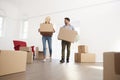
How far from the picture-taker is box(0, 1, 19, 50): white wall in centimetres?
643

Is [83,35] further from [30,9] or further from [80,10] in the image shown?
[30,9]

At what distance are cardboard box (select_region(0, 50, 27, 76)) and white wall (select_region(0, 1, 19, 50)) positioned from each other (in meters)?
5.02

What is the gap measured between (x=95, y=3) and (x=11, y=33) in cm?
396

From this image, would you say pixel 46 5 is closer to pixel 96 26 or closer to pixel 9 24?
pixel 9 24

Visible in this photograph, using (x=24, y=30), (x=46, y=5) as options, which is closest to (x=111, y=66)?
(x=46, y=5)

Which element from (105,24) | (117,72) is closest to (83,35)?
(105,24)

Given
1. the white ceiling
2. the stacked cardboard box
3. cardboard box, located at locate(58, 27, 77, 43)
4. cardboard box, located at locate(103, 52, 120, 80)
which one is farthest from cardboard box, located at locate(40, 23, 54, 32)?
cardboard box, located at locate(103, 52, 120, 80)

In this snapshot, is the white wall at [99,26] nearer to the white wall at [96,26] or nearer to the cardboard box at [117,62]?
the white wall at [96,26]

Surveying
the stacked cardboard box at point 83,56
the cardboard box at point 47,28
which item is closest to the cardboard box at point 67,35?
the cardboard box at point 47,28

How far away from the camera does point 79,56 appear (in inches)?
167

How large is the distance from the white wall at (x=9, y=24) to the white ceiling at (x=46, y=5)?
28cm

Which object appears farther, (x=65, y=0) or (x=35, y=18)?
(x=35, y=18)

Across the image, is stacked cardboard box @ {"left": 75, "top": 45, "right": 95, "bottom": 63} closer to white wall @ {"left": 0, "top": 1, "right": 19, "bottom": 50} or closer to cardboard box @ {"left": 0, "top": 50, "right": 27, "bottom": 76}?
cardboard box @ {"left": 0, "top": 50, "right": 27, "bottom": 76}

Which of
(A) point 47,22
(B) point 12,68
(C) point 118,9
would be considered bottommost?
(B) point 12,68
